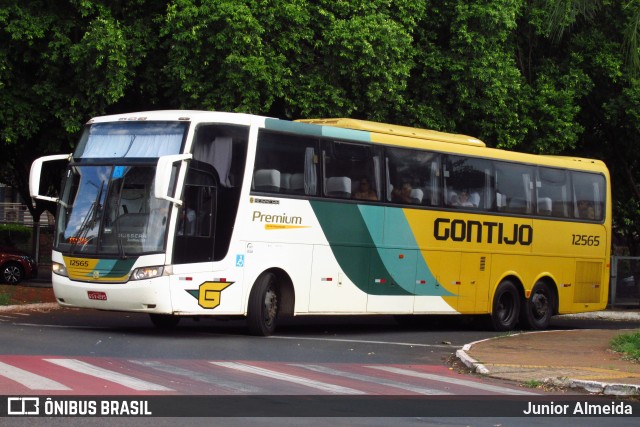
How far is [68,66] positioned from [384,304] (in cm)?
1029

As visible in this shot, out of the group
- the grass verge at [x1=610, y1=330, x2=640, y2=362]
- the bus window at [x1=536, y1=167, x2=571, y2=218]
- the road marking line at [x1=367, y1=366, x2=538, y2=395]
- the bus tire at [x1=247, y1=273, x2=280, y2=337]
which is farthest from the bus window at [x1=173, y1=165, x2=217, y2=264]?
the bus window at [x1=536, y1=167, x2=571, y2=218]

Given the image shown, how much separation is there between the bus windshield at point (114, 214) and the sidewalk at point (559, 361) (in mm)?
5144

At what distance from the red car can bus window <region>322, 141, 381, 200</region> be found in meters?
16.2

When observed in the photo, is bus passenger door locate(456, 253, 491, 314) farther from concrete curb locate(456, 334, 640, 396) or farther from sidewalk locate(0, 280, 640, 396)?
concrete curb locate(456, 334, 640, 396)

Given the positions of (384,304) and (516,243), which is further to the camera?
(516,243)

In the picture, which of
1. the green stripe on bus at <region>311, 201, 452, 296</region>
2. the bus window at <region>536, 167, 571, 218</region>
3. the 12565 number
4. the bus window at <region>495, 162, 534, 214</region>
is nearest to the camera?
the green stripe on bus at <region>311, 201, 452, 296</region>

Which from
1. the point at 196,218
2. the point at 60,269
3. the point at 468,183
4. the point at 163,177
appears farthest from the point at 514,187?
the point at 60,269

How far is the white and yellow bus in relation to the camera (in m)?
18.2

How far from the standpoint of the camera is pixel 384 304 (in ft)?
71.4

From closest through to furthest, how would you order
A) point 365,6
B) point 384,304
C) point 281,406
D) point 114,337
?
point 281,406
point 114,337
point 384,304
point 365,6

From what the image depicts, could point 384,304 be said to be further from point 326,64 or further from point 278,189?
point 326,64

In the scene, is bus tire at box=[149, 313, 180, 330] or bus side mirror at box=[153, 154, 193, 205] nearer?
bus side mirror at box=[153, 154, 193, 205]

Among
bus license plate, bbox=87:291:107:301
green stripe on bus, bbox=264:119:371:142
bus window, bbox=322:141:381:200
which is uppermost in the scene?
green stripe on bus, bbox=264:119:371:142

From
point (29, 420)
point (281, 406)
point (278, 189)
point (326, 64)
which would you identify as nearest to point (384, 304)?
point (278, 189)
